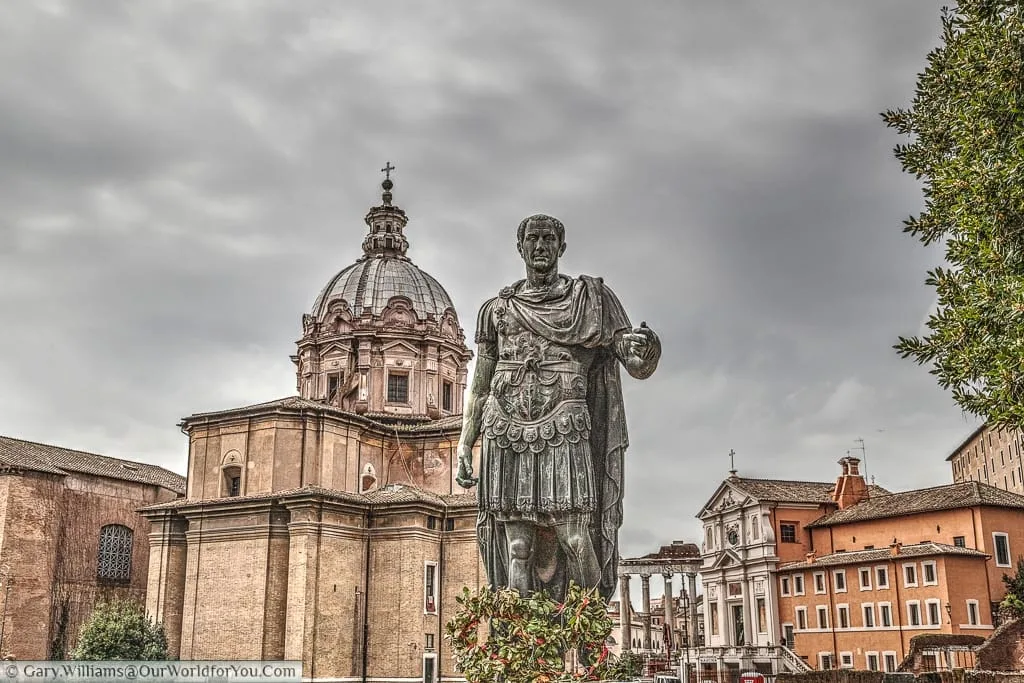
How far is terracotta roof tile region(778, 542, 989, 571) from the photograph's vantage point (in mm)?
40562

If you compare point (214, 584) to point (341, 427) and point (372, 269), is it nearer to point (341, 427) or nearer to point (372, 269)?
point (341, 427)

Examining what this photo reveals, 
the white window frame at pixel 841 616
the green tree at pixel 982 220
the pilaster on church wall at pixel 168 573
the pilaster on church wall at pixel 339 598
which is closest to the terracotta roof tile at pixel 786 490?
the white window frame at pixel 841 616

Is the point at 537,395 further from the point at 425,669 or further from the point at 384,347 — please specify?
the point at 384,347

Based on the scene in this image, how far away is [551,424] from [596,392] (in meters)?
0.59

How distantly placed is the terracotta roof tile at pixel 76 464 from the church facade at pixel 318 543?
8.02 meters

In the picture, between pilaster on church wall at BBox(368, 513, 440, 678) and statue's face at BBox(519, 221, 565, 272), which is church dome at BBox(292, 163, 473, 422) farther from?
statue's face at BBox(519, 221, 565, 272)

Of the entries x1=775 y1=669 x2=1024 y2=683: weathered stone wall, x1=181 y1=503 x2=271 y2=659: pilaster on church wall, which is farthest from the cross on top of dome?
x1=775 y1=669 x2=1024 y2=683: weathered stone wall

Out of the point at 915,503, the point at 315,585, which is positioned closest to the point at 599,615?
the point at 315,585

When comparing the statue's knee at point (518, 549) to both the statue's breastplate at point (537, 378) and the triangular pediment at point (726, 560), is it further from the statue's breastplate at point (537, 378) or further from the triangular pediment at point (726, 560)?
the triangular pediment at point (726, 560)

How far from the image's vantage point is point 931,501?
146ft

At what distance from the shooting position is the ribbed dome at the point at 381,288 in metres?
53.8

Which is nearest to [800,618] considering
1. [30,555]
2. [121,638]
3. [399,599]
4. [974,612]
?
[974,612]

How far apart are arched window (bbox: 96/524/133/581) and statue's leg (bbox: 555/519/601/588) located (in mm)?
47686

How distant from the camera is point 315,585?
38.6 m
